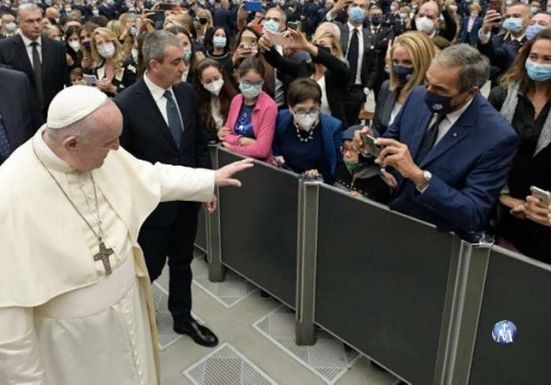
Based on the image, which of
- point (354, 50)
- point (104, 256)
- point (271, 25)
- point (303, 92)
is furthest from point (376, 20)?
point (104, 256)

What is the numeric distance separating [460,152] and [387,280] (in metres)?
0.74

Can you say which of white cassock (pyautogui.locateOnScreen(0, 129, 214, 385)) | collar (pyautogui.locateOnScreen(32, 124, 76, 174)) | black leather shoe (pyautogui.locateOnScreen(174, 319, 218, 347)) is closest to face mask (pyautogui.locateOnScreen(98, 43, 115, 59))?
black leather shoe (pyautogui.locateOnScreen(174, 319, 218, 347))

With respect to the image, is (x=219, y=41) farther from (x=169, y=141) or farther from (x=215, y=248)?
(x=169, y=141)

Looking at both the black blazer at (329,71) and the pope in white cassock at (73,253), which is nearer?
the pope in white cassock at (73,253)

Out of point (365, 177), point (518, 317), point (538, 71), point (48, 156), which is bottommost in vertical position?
point (518, 317)

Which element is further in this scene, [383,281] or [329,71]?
[329,71]

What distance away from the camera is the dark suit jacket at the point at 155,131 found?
2553mm

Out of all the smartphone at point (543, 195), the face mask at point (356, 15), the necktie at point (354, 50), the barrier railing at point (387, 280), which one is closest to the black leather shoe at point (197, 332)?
the barrier railing at point (387, 280)

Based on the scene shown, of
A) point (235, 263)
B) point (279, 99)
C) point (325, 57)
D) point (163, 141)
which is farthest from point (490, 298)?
point (279, 99)

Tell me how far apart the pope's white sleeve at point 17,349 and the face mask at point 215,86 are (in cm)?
225

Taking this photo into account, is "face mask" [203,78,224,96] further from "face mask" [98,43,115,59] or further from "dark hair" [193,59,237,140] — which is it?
"face mask" [98,43,115,59]

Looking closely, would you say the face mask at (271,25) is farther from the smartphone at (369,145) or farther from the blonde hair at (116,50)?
the smartphone at (369,145)

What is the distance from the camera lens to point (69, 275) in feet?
5.52

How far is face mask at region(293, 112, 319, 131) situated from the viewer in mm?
3027
